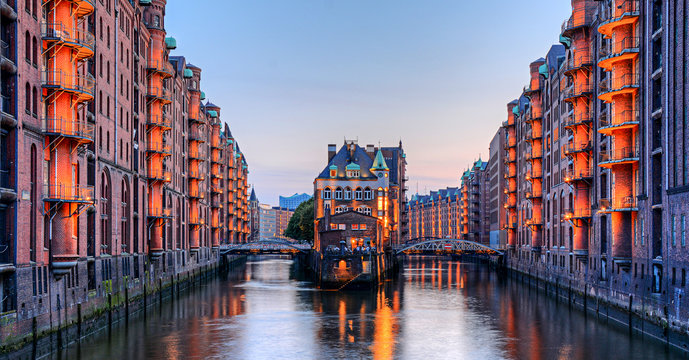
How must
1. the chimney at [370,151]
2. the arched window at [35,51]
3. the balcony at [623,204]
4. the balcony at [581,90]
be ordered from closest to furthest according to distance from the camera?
the arched window at [35,51] < the balcony at [623,204] < the balcony at [581,90] < the chimney at [370,151]

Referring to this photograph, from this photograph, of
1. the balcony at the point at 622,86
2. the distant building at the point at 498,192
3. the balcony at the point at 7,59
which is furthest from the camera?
the distant building at the point at 498,192

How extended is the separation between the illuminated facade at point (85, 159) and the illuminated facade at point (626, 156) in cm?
2948

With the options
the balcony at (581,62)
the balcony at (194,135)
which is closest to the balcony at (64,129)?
the balcony at (581,62)

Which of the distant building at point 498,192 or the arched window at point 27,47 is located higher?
the arched window at point 27,47

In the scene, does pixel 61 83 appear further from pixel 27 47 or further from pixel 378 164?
pixel 378 164

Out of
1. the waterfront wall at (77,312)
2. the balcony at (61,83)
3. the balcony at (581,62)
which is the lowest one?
the waterfront wall at (77,312)

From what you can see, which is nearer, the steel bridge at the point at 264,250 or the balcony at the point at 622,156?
the balcony at the point at 622,156

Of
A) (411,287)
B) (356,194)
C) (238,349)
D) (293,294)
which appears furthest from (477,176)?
(238,349)

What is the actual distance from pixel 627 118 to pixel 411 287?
4128 cm

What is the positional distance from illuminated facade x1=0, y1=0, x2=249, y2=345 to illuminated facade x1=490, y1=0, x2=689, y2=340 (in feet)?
96.7

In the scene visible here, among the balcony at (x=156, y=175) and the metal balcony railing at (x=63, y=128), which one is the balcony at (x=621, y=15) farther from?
the balcony at (x=156, y=175)

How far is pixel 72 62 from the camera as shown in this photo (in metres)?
38.0

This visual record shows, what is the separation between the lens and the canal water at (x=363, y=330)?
126 feet

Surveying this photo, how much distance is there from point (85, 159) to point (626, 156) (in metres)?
31.9
